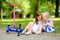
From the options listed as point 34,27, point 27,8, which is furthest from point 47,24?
point 27,8

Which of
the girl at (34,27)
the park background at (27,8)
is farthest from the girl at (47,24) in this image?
the park background at (27,8)

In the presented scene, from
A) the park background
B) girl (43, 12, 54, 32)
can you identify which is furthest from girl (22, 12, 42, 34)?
the park background

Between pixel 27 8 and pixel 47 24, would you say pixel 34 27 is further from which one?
pixel 27 8

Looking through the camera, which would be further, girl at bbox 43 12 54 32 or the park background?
the park background

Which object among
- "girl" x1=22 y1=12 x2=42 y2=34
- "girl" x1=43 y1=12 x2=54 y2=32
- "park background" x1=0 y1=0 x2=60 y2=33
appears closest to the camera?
"girl" x1=22 y1=12 x2=42 y2=34

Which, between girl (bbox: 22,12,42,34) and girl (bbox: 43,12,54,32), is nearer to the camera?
girl (bbox: 22,12,42,34)

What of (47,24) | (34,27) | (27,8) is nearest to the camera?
(34,27)

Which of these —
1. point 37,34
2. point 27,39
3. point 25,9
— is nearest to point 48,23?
point 37,34

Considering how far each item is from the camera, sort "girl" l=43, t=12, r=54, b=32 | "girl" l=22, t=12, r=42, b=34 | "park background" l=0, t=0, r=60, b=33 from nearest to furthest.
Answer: "girl" l=22, t=12, r=42, b=34 → "girl" l=43, t=12, r=54, b=32 → "park background" l=0, t=0, r=60, b=33

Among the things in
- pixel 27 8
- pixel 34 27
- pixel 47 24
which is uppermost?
pixel 27 8

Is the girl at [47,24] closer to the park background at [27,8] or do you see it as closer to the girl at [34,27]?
the girl at [34,27]

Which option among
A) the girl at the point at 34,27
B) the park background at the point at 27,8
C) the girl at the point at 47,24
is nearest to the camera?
the girl at the point at 34,27

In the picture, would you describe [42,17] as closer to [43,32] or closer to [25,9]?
[43,32]

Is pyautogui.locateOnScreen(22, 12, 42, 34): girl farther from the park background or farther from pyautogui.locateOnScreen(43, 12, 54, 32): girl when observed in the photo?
the park background
